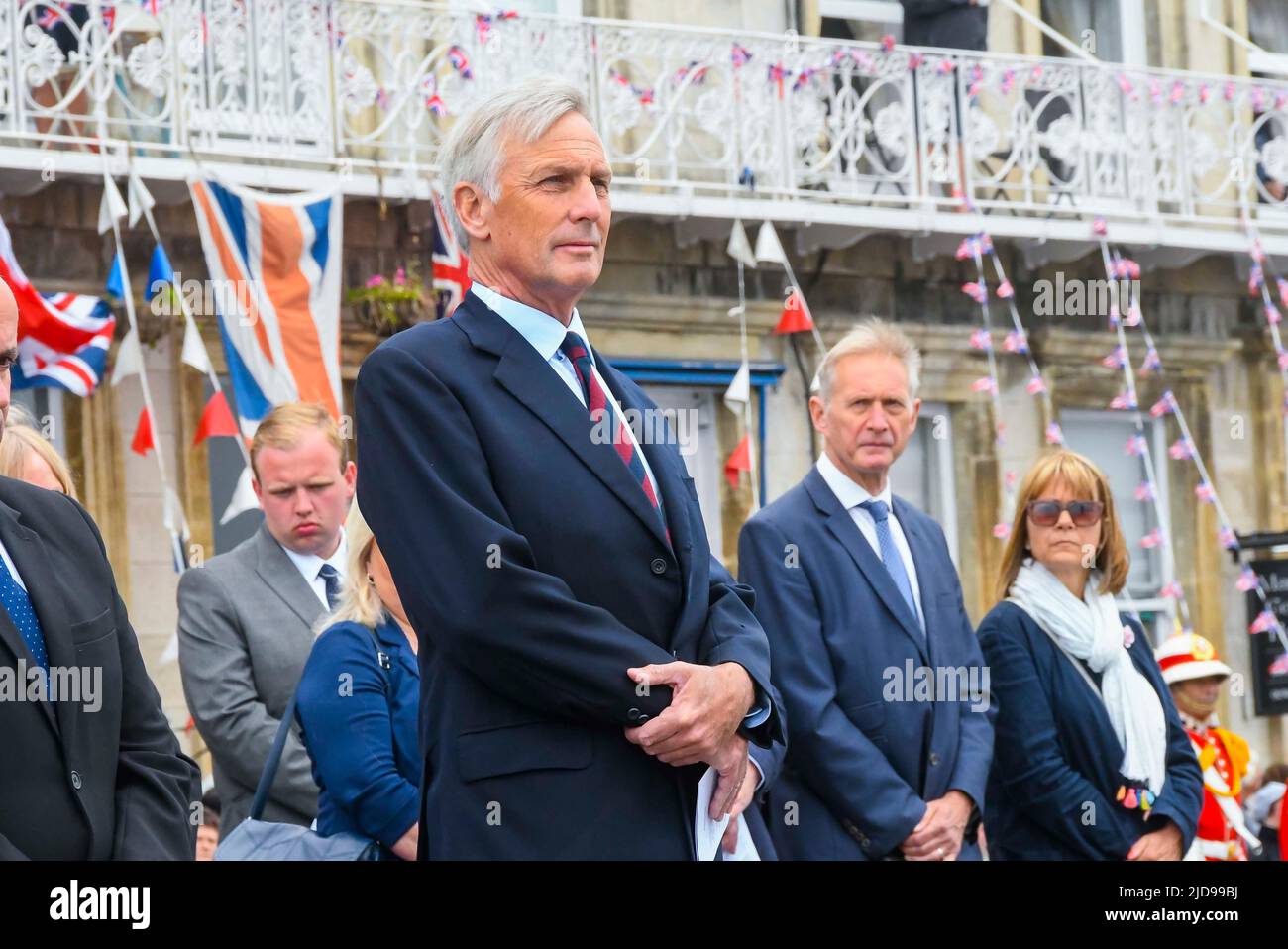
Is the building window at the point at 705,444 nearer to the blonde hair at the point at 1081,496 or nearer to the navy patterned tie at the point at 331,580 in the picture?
the blonde hair at the point at 1081,496

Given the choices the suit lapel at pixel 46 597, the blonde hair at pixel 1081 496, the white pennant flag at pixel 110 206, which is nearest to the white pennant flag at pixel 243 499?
the white pennant flag at pixel 110 206

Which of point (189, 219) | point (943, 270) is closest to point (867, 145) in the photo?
point (943, 270)

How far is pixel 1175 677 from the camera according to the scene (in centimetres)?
860

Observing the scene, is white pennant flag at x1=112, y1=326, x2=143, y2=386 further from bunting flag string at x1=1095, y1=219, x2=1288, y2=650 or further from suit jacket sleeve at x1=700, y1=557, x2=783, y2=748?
suit jacket sleeve at x1=700, y1=557, x2=783, y2=748

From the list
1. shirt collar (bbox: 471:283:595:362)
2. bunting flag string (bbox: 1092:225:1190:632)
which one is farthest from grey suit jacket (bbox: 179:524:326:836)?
bunting flag string (bbox: 1092:225:1190:632)

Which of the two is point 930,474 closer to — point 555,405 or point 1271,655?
point 1271,655

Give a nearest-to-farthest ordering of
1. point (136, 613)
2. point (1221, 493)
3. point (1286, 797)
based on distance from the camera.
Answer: point (1286, 797) < point (136, 613) < point (1221, 493)

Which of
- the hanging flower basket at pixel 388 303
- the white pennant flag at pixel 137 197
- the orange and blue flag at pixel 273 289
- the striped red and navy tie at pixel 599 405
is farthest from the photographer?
the hanging flower basket at pixel 388 303

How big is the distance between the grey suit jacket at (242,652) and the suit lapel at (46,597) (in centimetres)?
173

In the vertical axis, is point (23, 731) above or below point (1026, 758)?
above

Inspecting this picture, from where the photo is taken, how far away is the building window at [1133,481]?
15.3m

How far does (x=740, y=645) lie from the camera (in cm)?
373
